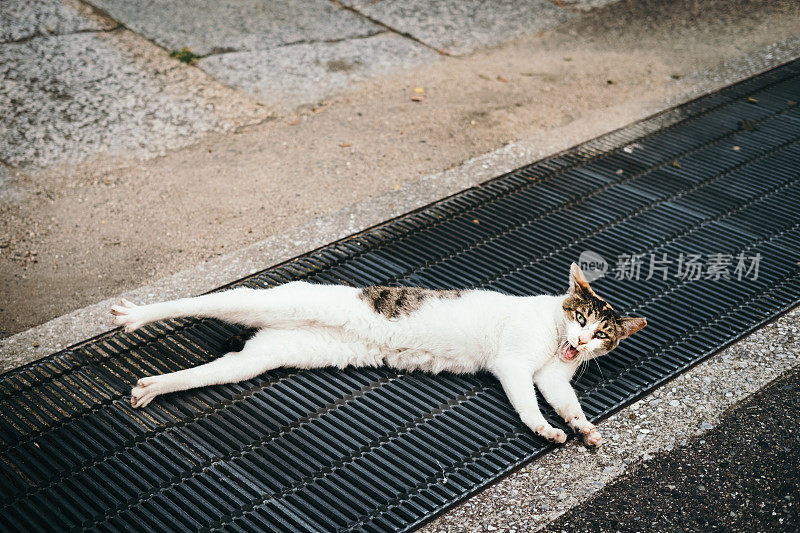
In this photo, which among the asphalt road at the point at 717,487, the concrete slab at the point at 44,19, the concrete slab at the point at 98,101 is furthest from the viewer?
the concrete slab at the point at 44,19

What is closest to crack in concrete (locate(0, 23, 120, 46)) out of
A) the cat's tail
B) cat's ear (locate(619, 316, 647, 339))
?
the cat's tail

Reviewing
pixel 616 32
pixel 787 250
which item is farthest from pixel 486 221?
pixel 616 32

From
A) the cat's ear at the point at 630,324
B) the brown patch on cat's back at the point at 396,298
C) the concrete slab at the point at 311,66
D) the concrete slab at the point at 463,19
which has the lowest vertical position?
the brown patch on cat's back at the point at 396,298

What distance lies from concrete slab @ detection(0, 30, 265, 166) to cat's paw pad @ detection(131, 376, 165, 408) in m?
2.41

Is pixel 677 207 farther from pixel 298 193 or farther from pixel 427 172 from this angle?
pixel 298 193

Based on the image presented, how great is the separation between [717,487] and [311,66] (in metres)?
4.58

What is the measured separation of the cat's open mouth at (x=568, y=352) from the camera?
3.15 metres

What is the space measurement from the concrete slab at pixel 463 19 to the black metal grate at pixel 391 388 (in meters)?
2.39

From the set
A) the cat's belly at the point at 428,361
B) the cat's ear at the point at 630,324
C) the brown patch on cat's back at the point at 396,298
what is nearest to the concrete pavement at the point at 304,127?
the cat's ear at the point at 630,324

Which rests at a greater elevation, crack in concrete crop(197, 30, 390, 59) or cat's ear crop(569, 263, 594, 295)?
crack in concrete crop(197, 30, 390, 59)

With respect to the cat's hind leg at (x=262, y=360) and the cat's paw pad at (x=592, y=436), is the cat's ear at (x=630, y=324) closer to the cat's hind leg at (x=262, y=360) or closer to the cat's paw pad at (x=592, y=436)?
the cat's paw pad at (x=592, y=436)

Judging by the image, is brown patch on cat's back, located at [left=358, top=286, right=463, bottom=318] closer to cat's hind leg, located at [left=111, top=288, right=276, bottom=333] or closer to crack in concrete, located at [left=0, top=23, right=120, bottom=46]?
cat's hind leg, located at [left=111, top=288, right=276, bottom=333]

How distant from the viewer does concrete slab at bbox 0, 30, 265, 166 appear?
4891 mm

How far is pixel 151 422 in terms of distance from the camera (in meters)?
2.98
